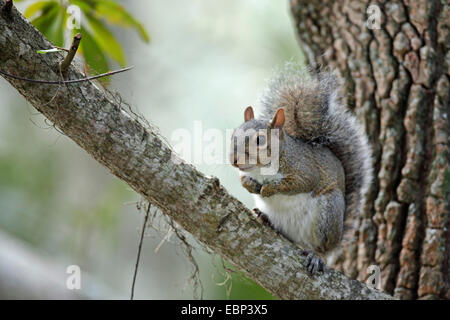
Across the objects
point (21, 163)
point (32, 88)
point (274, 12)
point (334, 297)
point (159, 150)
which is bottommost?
point (334, 297)

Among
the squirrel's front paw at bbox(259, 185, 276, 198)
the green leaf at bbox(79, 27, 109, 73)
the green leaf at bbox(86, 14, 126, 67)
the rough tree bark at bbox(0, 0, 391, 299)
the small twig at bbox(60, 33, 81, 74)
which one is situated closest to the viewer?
the small twig at bbox(60, 33, 81, 74)

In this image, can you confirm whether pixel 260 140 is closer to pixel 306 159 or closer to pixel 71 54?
pixel 306 159

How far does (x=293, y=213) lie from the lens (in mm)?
2270

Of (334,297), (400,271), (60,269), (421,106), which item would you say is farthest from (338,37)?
(60,269)

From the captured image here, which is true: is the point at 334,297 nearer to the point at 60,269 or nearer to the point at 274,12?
the point at 60,269

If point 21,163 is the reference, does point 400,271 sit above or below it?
below

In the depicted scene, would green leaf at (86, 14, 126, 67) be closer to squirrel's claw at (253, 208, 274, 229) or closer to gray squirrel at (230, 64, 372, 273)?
gray squirrel at (230, 64, 372, 273)

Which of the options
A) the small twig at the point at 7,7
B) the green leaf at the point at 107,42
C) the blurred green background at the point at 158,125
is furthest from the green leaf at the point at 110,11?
the blurred green background at the point at 158,125

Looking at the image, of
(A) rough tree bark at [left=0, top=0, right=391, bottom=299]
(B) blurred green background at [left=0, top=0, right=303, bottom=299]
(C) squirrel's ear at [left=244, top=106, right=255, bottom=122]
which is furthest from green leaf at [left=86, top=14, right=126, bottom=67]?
(B) blurred green background at [left=0, top=0, right=303, bottom=299]

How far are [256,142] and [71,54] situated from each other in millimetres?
867

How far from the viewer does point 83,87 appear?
172 cm

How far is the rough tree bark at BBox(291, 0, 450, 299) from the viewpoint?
236 cm

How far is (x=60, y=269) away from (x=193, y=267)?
1.66 meters

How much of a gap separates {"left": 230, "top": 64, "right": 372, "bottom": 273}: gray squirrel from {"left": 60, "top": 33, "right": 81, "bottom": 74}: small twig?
76 cm
